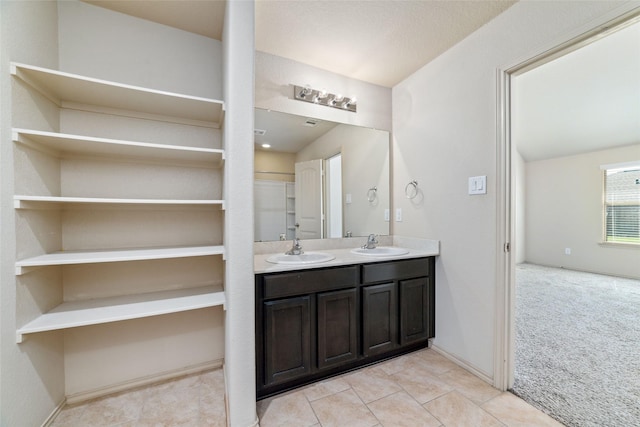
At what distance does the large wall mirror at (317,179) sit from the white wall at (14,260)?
3.97ft

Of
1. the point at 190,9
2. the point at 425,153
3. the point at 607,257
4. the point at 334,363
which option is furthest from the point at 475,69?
the point at 607,257

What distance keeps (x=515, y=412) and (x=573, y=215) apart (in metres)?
5.17

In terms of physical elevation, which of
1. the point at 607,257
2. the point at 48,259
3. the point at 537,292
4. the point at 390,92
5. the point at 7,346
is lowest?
the point at 537,292

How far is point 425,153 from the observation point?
2.17 metres

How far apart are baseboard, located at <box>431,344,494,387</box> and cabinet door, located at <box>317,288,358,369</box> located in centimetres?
78

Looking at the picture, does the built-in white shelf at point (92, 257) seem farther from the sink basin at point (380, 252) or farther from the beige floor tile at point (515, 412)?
the beige floor tile at point (515, 412)

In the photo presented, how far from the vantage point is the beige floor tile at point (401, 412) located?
4.41ft

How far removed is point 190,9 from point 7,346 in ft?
6.59

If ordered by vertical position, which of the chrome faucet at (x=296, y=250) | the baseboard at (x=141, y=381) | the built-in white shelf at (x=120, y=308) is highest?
the chrome faucet at (x=296, y=250)

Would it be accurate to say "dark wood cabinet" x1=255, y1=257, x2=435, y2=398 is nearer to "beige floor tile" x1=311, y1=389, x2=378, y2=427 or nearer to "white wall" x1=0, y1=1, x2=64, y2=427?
"beige floor tile" x1=311, y1=389, x2=378, y2=427

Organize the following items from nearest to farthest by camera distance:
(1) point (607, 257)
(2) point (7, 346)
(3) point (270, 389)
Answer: (2) point (7, 346) < (3) point (270, 389) < (1) point (607, 257)

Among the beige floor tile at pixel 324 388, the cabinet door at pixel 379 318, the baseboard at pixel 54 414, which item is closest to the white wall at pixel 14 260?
the baseboard at pixel 54 414

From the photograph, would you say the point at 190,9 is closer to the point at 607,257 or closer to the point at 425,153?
the point at 425,153

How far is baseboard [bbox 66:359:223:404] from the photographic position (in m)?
1.53
